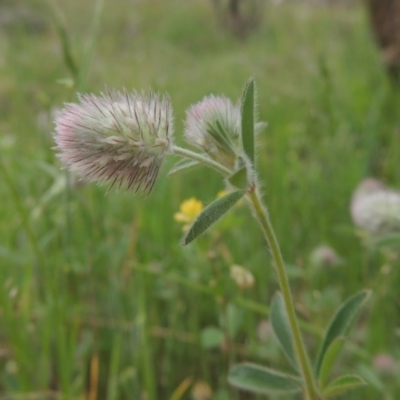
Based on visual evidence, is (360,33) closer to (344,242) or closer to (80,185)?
(344,242)

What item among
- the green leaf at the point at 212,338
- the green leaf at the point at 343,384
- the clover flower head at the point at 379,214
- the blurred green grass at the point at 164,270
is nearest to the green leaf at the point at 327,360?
the green leaf at the point at 343,384

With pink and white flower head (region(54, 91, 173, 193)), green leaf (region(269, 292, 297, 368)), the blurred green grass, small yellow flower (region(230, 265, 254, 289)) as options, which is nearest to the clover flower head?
the blurred green grass

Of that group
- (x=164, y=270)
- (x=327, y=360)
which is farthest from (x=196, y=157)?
(x=164, y=270)

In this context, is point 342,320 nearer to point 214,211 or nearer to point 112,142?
point 214,211

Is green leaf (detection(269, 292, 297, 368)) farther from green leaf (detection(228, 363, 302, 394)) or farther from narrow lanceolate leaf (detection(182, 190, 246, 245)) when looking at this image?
narrow lanceolate leaf (detection(182, 190, 246, 245))

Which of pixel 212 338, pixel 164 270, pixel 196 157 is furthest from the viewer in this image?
pixel 164 270

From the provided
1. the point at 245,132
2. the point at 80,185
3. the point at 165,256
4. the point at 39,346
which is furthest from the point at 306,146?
the point at 245,132
